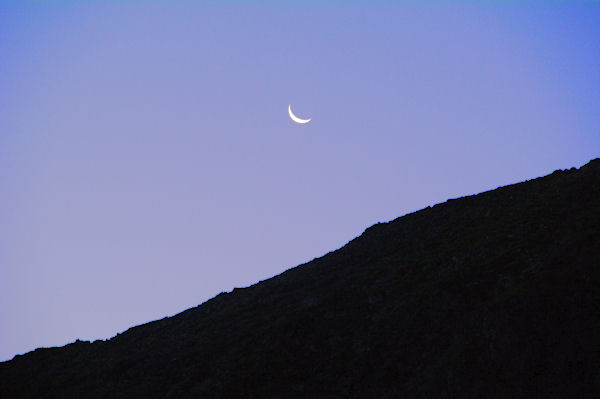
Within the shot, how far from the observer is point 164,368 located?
93.4ft

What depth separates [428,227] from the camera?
39.4 meters

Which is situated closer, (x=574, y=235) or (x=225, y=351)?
(x=574, y=235)

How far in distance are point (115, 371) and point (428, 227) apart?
86.7 ft

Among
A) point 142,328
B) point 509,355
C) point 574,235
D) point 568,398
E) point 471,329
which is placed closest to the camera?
point 568,398

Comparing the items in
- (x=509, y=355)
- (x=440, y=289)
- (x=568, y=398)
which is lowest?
(x=568, y=398)

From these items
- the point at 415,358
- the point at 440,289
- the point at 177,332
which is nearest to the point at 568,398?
the point at 415,358

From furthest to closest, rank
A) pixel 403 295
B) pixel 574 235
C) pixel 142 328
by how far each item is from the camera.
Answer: pixel 142 328 → pixel 403 295 → pixel 574 235

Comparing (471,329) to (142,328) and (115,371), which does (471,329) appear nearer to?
(115,371)

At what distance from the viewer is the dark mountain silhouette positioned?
16.8 m

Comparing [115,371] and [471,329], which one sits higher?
[115,371]

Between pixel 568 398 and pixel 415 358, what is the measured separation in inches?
271

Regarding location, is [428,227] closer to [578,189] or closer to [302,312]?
[578,189]

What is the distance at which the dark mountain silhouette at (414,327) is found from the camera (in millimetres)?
16750

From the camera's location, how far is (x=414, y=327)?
73.0 ft
